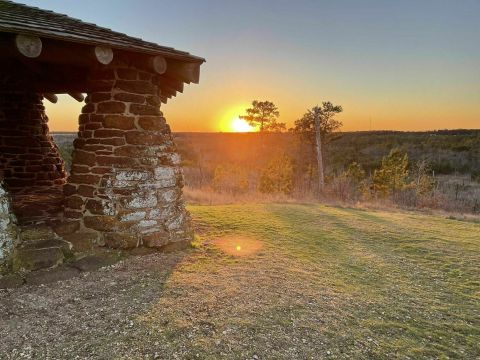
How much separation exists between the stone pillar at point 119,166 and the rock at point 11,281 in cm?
86

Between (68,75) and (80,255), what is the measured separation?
3.49 m

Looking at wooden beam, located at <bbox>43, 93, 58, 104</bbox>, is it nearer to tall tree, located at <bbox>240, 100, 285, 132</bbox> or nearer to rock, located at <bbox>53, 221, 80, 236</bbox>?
rock, located at <bbox>53, 221, 80, 236</bbox>

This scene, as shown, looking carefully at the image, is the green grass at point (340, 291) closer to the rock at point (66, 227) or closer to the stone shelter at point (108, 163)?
the stone shelter at point (108, 163)

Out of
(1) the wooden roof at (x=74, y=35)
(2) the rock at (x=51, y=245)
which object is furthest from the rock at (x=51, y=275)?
(1) the wooden roof at (x=74, y=35)

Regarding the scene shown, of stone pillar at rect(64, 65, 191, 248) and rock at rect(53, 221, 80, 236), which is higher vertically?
stone pillar at rect(64, 65, 191, 248)

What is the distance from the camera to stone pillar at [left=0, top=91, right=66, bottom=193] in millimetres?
7496

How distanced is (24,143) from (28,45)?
4.49 metres

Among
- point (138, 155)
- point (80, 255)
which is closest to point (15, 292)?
point (80, 255)

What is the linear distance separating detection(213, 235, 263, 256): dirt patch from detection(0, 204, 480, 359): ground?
19mm

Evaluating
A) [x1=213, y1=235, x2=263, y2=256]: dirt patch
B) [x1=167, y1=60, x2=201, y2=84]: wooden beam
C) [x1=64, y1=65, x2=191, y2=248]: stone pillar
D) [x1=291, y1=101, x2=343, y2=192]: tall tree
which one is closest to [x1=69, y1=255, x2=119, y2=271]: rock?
[x1=64, y1=65, x2=191, y2=248]: stone pillar

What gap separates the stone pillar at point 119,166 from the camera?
17.0 feet

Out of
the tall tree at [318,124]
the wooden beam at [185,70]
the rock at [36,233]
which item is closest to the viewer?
the rock at [36,233]

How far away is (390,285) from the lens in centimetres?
503

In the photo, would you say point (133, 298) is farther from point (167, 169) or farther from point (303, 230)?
point (303, 230)
